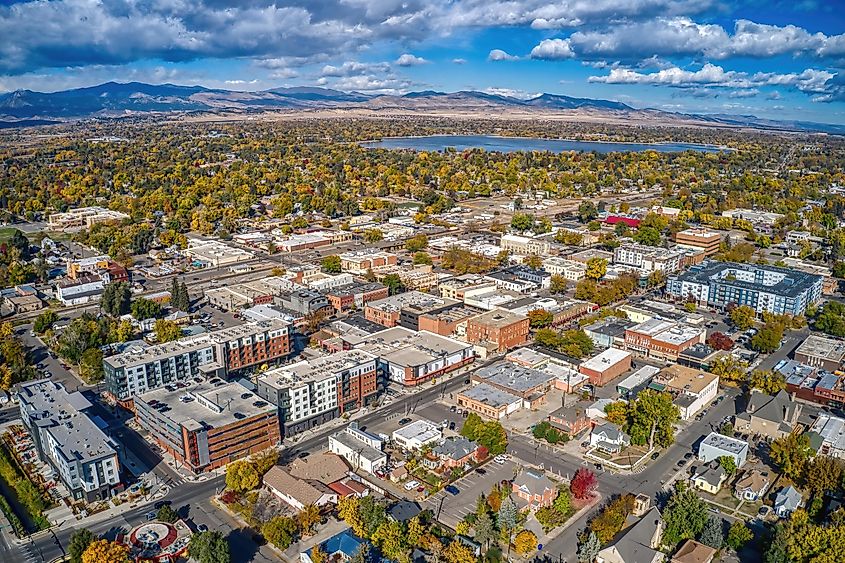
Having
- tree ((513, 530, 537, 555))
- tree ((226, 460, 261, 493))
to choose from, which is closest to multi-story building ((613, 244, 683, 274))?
tree ((513, 530, 537, 555))

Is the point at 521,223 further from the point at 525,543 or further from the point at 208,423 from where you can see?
the point at 525,543

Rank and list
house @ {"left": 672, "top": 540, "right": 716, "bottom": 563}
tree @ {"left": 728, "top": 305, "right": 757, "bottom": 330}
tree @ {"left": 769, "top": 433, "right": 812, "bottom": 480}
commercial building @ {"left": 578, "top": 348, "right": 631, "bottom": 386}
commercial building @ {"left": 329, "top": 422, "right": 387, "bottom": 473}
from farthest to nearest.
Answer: tree @ {"left": 728, "top": 305, "right": 757, "bottom": 330} → commercial building @ {"left": 578, "top": 348, "right": 631, "bottom": 386} → commercial building @ {"left": 329, "top": 422, "right": 387, "bottom": 473} → tree @ {"left": 769, "top": 433, "right": 812, "bottom": 480} → house @ {"left": 672, "top": 540, "right": 716, "bottom": 563}

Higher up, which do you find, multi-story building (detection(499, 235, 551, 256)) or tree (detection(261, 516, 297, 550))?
multi-story building (detection(499, 235, 551, 256))

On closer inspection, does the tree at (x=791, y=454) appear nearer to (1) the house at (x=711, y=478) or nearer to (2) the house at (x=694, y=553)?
(1) the house at (x=711, y=478)

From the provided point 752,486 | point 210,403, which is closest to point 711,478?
point 752,486

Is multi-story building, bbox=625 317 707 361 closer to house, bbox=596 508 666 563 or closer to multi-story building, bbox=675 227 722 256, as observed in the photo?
house, bbox=596 508 666 563

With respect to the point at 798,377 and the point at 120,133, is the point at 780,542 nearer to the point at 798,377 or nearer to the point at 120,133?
the point at 798,377

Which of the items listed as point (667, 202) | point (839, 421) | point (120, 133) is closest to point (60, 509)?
point (839, 421)

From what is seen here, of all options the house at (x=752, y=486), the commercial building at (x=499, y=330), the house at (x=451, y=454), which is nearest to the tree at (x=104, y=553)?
the house at (x=451, y=454)
